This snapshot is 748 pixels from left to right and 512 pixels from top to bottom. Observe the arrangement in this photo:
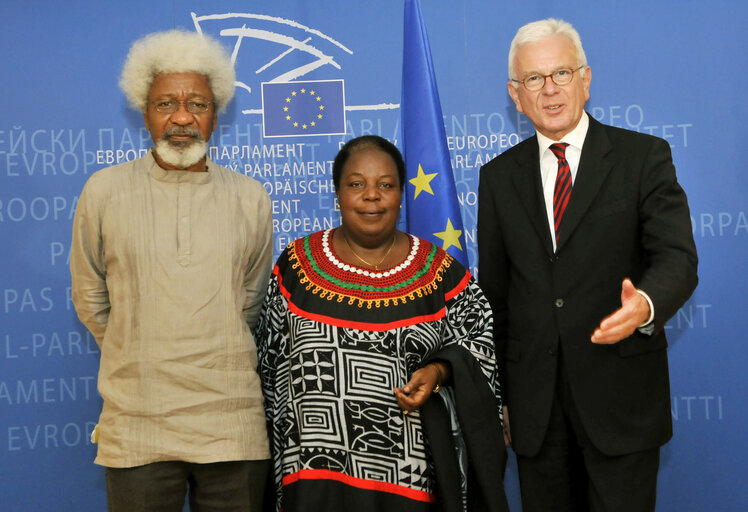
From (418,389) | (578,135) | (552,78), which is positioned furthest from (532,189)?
(418,389)

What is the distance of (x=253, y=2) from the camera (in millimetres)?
3477

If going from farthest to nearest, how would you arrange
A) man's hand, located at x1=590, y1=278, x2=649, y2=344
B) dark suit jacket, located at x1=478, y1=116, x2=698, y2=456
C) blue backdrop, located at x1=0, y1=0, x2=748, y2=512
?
blue backdrop, located at x1=0, y1=0, x2=748, y2=512
dark suit jacket, located at x1=478, y1=116, x2=698, y2=456
man's hand, located at x1=590, y1=278, x2=649, y2=344

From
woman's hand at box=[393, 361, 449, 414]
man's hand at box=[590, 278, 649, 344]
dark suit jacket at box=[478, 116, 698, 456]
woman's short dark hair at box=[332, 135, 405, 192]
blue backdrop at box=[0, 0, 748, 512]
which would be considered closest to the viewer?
man's hand at box=[590, 278, 649, 344]

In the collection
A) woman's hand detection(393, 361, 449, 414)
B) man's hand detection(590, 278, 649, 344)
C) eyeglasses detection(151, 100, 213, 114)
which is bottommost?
woman's hand detection(393, 361, 449, 414)

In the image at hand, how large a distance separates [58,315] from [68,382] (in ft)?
1.09

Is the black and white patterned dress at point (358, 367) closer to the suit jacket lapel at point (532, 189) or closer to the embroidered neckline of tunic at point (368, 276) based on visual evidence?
the embroidered neckline of tunic at point (368, 276)

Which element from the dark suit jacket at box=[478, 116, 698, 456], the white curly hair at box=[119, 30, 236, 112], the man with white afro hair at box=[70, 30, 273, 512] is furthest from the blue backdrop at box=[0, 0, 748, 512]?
the dark suit jacket at box=[478, 116, 698, 456]

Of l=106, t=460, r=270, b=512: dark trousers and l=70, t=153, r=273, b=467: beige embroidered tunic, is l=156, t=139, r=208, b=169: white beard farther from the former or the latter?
l=106, t=460, r=270, b=512: dark trousers

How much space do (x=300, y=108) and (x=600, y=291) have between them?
1.83m

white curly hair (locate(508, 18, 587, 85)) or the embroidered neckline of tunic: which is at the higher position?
white curly hair (locate(508, 18, 587, 85))

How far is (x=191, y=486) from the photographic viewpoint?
231cm

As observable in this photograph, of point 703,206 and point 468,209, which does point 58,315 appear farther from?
point 703,206

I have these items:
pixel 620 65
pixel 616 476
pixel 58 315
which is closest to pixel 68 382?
pixel 58 315

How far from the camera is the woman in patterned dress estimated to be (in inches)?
85.3
